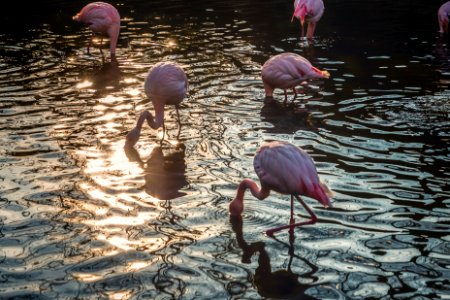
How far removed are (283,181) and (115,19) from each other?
25.2ft

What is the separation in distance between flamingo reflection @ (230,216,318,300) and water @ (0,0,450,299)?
0.01 meters

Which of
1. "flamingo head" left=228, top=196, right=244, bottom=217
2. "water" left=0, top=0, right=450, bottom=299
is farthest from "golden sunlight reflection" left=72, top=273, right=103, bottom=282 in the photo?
"flamingo head" left=228, top=196, right=244, bottom=217

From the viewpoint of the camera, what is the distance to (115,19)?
12.3m

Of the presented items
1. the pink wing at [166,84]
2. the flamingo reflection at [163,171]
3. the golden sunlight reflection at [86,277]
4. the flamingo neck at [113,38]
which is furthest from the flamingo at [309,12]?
the golden sunlight reflection at [86,277]

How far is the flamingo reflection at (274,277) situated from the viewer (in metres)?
4.66

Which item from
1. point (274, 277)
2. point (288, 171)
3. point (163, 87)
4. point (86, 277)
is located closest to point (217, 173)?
point (288, 171)

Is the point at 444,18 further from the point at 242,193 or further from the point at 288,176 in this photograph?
the point at 288,176

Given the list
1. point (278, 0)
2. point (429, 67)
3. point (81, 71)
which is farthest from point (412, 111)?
point (278, 0)

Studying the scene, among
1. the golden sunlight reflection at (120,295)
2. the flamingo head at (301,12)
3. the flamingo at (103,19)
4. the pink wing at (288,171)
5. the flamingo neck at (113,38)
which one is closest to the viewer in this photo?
the golden sunlight reflection at (120,295)

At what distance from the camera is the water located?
16.1 feet

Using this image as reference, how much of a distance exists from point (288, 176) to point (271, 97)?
4.24m

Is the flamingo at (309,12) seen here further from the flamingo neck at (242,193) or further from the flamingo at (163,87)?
the flamingo neck at (242,193)

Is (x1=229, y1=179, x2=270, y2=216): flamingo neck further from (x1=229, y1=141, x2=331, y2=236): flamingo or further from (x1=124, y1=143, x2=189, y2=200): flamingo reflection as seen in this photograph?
(x1=124, y1=143, x2=189, y2=200): flamingo reflection

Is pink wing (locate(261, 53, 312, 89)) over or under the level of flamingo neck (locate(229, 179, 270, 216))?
over
